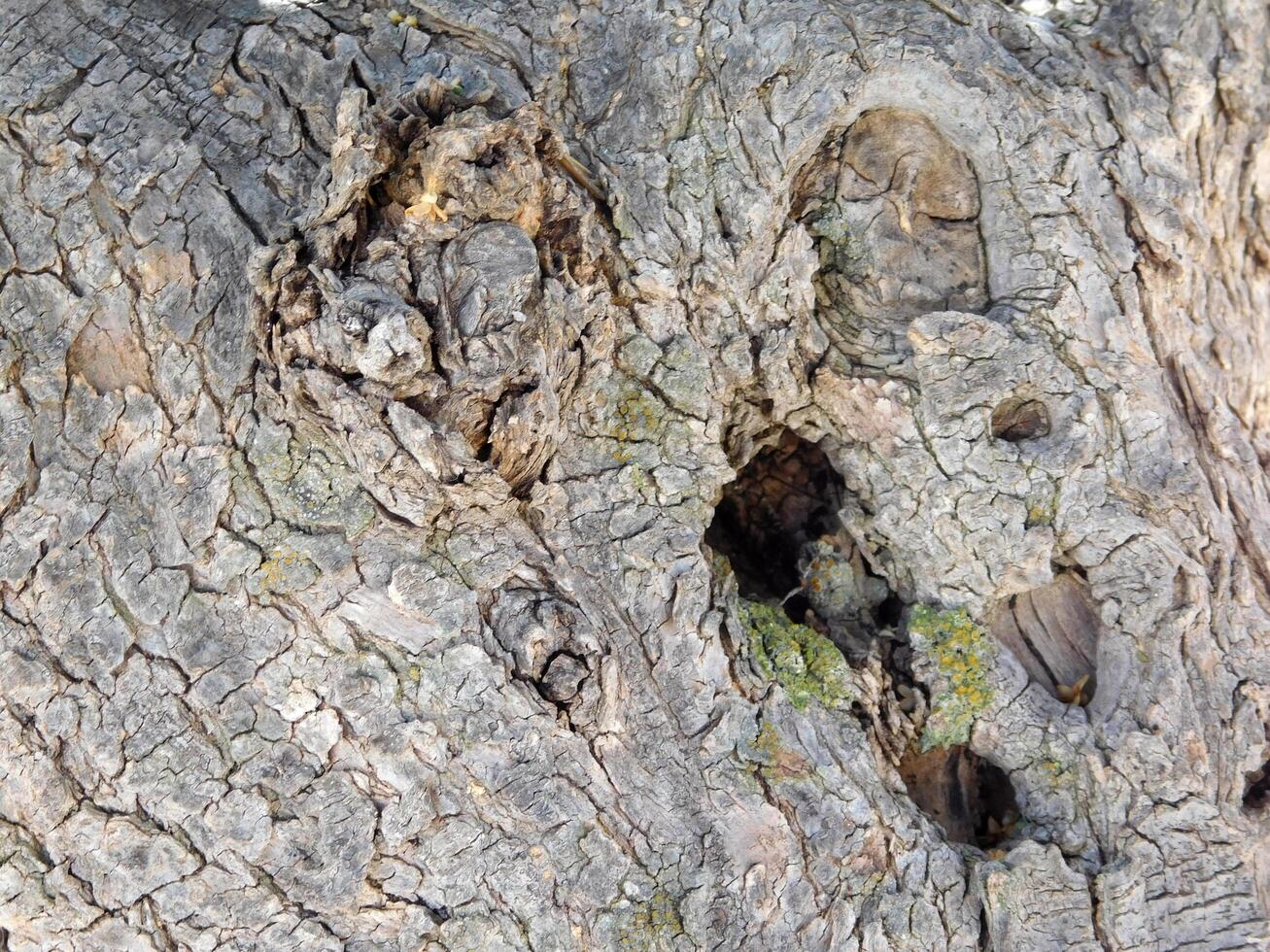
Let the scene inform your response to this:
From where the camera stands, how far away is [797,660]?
2.66m

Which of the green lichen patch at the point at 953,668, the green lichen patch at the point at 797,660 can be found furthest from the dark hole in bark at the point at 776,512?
the green lichen patch at the point at 953,668

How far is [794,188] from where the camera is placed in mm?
2773

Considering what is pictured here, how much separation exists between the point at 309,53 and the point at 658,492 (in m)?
1.52

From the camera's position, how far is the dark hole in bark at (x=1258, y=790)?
2709mm

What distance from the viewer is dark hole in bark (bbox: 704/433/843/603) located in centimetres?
316

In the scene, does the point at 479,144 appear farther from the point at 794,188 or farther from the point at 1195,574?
the point at 1195,574

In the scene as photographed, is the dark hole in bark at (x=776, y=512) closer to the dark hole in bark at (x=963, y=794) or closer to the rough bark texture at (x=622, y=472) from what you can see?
the rough bark texture at (x=622, y=472)

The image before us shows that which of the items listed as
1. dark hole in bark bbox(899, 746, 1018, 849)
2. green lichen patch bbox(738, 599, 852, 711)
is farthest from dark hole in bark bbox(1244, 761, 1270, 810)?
green lichen patch bbox(738, 599, 852, 711)

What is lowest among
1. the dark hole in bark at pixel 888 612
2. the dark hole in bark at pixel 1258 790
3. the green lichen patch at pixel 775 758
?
the dark hole in bark at pixel 1258 790

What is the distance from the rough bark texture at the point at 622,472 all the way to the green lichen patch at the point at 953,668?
0.04 feet

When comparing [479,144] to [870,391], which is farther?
[870,391]

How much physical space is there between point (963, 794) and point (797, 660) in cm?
81

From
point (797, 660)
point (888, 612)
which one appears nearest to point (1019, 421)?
point (888, 612)

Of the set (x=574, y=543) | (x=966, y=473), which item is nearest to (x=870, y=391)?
(x=966, y=473)
